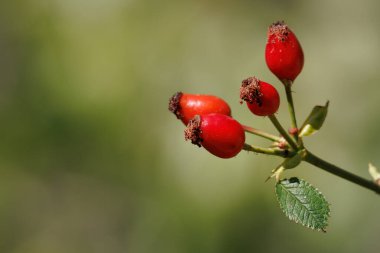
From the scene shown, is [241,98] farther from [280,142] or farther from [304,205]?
[304,205]

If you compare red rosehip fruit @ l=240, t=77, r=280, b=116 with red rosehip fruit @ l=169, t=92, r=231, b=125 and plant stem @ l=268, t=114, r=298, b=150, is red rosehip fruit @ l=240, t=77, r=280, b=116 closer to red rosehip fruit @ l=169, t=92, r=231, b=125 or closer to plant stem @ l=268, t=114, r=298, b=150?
plant stem @ l=268, t=114, r=298, b=150

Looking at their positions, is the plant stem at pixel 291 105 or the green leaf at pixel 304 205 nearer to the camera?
the green leaf at pixel 304 205

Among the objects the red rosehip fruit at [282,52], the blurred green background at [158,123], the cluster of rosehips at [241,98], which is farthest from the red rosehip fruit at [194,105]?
the blurred green background at [158,123]

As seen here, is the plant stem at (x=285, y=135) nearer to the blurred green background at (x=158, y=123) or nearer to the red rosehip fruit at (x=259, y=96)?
the red rosehip fruit at (x=259, y=96)

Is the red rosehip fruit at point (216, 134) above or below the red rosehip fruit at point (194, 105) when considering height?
below

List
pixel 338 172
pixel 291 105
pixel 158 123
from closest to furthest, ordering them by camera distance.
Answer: pixel 338 172, pixel 291 105, pixel 158 123

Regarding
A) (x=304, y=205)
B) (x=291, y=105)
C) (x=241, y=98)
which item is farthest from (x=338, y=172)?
(x=241, y=98)

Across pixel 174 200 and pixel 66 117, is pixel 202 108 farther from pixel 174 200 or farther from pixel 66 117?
pixel 66 117
